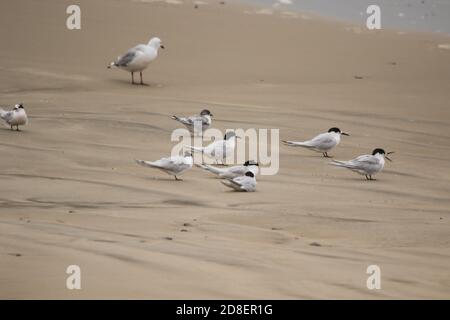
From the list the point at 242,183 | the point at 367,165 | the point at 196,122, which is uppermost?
the point at 196,122

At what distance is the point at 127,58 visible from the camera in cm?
1631

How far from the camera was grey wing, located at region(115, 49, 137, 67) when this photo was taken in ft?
53.4

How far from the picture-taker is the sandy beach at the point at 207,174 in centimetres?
620

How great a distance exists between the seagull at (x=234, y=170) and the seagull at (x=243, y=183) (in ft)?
1.10

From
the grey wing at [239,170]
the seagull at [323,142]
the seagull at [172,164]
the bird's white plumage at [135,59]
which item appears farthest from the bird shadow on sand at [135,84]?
the grey wing at [239,170]

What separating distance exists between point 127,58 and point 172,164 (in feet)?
21.9

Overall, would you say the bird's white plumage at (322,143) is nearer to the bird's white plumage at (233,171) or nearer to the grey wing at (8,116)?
the bird's white plumage at (233,171)

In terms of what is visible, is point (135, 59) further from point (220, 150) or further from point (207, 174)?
point (207, 174)

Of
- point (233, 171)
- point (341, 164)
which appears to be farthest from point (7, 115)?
point (341, 164)

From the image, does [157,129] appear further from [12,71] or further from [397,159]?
[12,71]

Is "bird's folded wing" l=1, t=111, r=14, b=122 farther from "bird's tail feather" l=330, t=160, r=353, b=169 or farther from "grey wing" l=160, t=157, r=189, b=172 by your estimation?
"bird's tail feather" l=330, t=160, r=353, b=169

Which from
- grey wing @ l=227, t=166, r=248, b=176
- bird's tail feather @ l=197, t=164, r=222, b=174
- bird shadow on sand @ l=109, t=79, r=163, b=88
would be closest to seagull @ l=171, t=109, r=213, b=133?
bird's tail feather @ l=197, t=164, r=222, b=174

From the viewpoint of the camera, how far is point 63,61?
17.3 m

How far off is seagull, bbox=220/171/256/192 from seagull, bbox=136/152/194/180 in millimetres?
603
